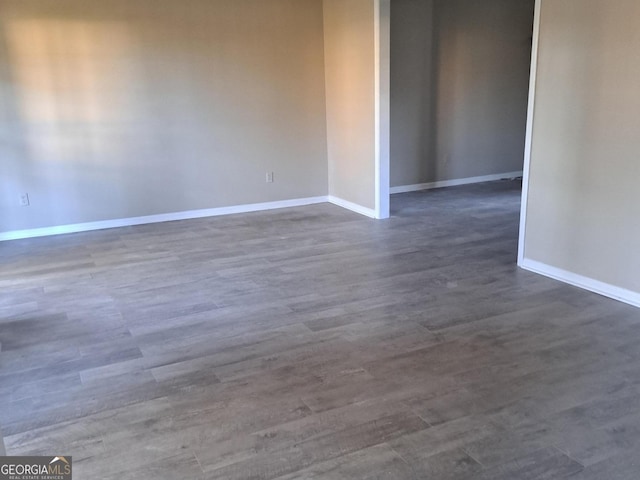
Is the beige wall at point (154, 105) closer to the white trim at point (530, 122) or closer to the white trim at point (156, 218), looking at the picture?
the white trim at point (156, 218)

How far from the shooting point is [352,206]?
634 centimetres

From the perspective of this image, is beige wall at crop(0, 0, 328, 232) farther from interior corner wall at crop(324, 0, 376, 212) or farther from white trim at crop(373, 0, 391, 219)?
white trim at crop(373, 0, 391, 219)

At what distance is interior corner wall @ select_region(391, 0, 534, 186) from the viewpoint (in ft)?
22.8

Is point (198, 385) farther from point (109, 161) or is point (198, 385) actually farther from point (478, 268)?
point (109, 161)

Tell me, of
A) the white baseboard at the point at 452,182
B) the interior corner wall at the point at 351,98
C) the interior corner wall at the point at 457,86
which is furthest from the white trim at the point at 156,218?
the interior corner wall at the point at 457,86

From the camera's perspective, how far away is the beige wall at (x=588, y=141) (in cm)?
332

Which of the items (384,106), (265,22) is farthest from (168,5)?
(384,106)

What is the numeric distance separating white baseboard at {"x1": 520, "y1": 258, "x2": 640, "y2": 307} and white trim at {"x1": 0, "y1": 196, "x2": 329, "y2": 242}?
10.5 ft

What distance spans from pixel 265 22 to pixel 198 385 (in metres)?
4.66

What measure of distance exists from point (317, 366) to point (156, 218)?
383 centimetres

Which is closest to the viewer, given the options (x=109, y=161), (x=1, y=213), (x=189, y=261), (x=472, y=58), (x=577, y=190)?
(x=577, y=190)

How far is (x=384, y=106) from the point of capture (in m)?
5.57

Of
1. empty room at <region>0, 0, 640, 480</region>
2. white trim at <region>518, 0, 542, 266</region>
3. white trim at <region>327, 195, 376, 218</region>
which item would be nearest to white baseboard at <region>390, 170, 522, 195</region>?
empty room at <region>0, 0, 640, 480</region>

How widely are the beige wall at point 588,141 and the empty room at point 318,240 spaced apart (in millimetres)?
16
